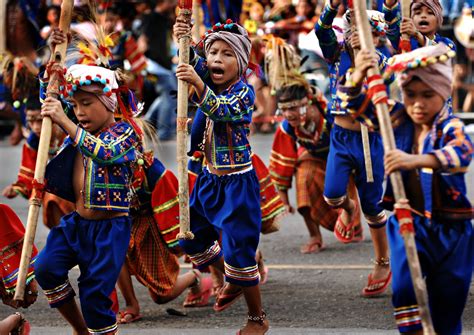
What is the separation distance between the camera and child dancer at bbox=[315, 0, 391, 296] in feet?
23.2

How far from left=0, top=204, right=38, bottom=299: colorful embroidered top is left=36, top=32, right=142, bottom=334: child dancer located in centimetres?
36

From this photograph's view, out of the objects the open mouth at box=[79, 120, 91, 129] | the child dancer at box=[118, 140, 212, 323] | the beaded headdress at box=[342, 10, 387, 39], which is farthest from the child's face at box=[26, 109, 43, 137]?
the open mouth at box=[79, 120, 91, 129]

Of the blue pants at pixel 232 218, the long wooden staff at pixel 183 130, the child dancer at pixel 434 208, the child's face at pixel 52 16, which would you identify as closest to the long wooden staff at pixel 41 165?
the long wooden staff at pixel 183 130

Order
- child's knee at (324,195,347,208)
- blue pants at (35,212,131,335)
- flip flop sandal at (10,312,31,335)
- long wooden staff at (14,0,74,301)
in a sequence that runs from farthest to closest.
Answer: child's knee at (324,195,347,208) → flip flop sandal at (10,312,31,335) → blue pants at (35,212,131,335) → long wooden staff at (14,0,74,301)

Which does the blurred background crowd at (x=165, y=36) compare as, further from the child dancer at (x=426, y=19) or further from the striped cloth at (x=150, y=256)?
the striped cloth at (x=150, y=256)

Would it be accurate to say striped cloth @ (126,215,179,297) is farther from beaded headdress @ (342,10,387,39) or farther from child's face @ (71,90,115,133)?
beaded headdress @ (342,10,387,39)

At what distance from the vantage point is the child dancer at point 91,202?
17.7 feet

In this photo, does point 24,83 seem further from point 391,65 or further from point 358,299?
point 391,65

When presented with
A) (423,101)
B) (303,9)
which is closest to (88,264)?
(423,101)

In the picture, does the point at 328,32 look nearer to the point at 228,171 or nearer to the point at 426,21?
the point at 426,21

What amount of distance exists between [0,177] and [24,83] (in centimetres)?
424

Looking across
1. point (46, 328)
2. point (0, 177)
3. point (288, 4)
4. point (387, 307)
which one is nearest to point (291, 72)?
point (387, 307)

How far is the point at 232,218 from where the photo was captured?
A: 5992 millimetres

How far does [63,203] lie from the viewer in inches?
293
